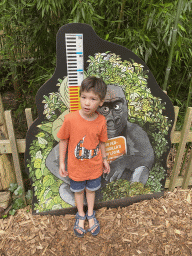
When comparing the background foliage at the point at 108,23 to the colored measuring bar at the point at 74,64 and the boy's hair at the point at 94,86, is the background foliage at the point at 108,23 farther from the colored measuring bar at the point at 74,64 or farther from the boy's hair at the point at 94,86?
the boy's hair at the point at 94,86

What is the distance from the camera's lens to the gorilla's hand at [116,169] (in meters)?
2.13

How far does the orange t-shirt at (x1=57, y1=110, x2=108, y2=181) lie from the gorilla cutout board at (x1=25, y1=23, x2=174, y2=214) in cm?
6

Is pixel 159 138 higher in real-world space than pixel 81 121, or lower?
lower

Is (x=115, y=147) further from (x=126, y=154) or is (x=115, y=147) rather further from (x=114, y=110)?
(x=114, y=110)

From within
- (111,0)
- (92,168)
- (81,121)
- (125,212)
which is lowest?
(125,212)

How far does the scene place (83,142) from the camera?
1.69 m

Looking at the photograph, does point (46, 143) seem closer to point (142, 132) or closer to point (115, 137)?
point (115, 137)

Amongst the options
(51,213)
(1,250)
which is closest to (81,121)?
(51,213)

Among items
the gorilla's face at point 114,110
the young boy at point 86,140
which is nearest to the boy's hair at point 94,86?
the young boy at point 86,140

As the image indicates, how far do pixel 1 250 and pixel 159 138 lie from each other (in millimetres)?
1776

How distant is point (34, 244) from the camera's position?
6.21 ft

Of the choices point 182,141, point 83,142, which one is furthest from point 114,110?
point 182,141

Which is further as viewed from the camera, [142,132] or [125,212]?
[125,212]

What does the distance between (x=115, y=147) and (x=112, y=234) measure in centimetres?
82
